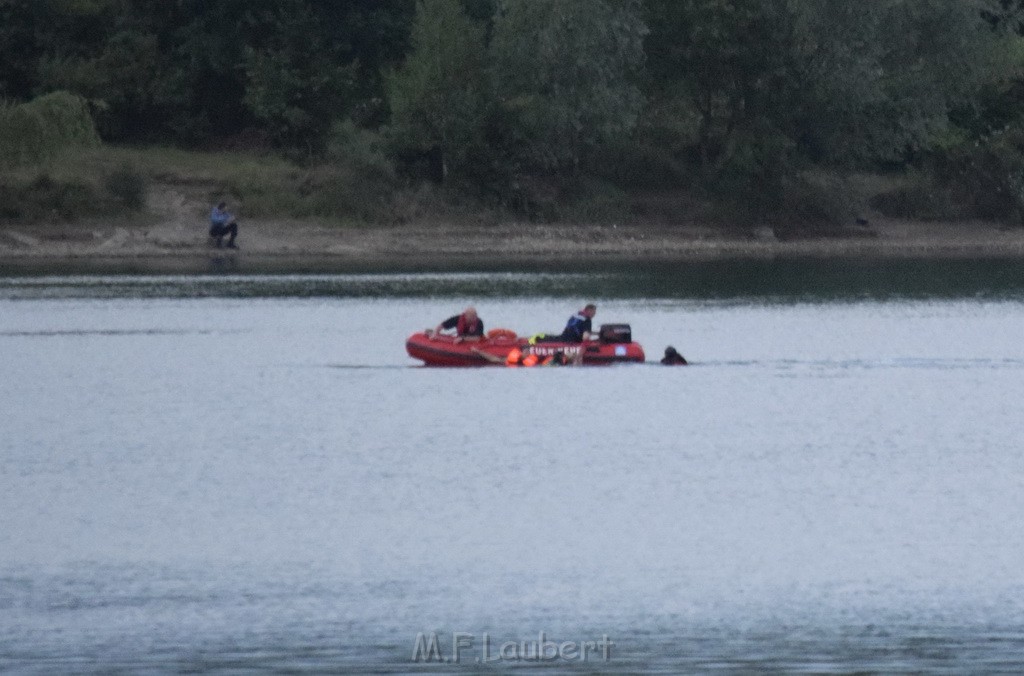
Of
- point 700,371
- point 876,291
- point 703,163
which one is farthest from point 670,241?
point 700,371

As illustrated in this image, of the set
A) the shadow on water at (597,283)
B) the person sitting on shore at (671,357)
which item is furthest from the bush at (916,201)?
the person sitting on shore at (671,357)

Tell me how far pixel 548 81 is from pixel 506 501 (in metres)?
48.7

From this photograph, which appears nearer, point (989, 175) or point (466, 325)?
point (466, 325)

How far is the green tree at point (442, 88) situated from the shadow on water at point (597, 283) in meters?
6.81

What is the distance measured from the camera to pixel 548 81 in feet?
251

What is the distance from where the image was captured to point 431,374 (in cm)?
4388

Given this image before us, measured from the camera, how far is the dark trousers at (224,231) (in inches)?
2869

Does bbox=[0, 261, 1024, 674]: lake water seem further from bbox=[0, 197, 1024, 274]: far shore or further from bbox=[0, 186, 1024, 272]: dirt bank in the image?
bbox=[0, 186, 1024, 272]: dirt bank

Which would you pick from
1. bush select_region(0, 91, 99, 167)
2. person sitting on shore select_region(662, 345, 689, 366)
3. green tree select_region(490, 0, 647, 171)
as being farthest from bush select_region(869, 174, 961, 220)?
person sitting on shore select_region(662, 345, 689, 366)

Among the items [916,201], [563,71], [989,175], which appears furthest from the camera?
[916,201]

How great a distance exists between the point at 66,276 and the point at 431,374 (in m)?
24.6

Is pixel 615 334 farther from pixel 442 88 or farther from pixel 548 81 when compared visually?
pixel 442 88

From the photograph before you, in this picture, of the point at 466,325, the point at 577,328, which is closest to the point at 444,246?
the point at 466,325

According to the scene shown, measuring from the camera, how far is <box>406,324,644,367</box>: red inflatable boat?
140 feet
